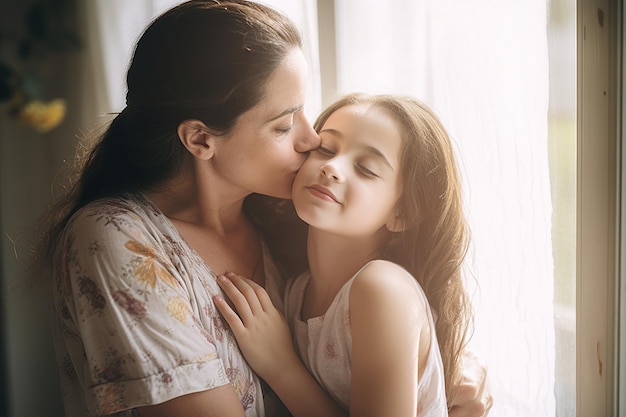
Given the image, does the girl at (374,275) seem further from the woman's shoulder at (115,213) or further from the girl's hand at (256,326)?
the woman's shoulder at (115,213)

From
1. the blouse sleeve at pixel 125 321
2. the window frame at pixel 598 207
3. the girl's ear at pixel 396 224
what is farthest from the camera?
the window frame at pixel 598 207

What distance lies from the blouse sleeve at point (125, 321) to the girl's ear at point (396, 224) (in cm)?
40

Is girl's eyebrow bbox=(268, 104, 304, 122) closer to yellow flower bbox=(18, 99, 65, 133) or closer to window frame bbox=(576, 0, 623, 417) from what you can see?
yellow flower bbox=(18, 99, 65, 133)

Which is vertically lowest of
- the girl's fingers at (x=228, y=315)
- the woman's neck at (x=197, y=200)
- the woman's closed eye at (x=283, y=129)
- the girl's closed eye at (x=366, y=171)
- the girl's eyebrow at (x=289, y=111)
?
the girl's fingers at (x=228, y=315)

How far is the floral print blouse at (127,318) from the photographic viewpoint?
2.90 ft

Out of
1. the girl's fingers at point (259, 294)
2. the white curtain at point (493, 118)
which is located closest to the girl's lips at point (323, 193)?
the girl's fingers at point (259, 294)

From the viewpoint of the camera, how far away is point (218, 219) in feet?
3.81

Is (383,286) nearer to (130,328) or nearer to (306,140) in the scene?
(306,140)

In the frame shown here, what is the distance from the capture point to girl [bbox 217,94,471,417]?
1021mm

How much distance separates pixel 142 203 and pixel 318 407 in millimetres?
472

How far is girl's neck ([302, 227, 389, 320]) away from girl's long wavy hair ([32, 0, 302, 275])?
0.99 feet

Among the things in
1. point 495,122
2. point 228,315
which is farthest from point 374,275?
point 495,122

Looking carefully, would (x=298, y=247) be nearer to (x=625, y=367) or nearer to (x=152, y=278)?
(x=152, y=278)

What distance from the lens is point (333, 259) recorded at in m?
1.17
